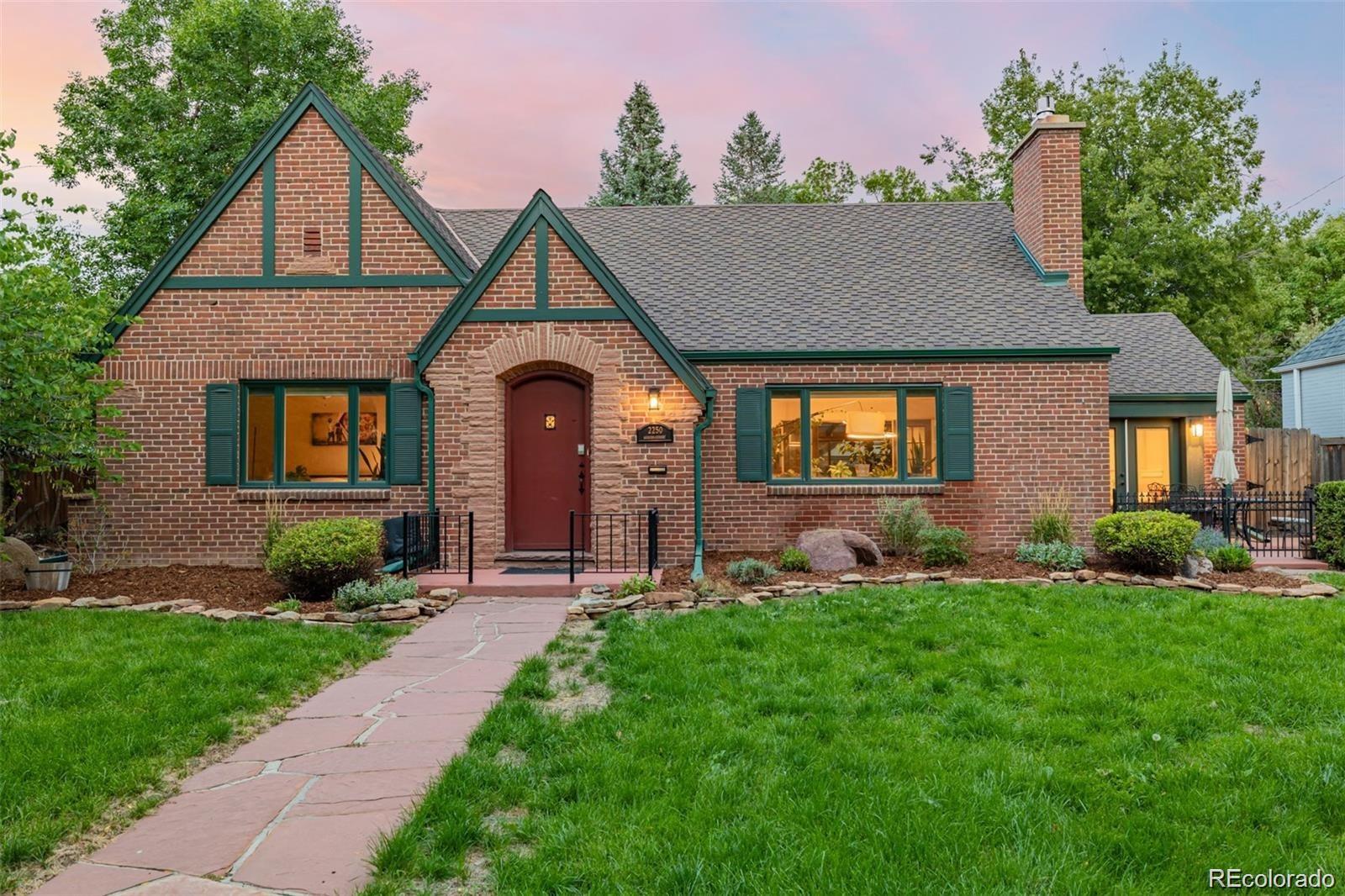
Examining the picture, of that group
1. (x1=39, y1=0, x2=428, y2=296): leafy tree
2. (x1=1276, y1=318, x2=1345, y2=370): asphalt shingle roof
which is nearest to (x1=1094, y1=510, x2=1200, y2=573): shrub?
(x1=1276, y1=318, x2=1345, y2=370): asphalt shingle roof

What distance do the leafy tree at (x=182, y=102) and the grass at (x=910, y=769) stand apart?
20.5 metres

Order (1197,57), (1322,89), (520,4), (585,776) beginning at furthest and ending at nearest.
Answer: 1. (1197,57)
2. (1322,89)
3. (520,4)
4. (585,776)

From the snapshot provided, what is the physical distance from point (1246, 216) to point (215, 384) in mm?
26761

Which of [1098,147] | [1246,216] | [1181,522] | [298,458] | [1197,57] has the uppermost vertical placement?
[1197,57]

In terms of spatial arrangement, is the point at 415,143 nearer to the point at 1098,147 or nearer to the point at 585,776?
the point at 1098,147

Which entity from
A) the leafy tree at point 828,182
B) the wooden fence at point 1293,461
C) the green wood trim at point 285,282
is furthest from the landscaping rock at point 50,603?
the leafy tree at point 828,182

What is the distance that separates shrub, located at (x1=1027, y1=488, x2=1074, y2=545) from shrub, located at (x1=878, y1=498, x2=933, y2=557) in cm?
142

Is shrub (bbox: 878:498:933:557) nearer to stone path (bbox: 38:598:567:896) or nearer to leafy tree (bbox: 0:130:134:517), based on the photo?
stone path (bbox: 38:598:567:896)

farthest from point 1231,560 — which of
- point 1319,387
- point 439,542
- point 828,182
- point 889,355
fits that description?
point 828,182

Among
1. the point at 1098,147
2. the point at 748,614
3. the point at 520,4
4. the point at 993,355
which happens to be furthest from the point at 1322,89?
the point at 748,614

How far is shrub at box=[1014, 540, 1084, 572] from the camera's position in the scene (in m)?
9.53

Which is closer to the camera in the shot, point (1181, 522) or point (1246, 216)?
point (1181, 522)

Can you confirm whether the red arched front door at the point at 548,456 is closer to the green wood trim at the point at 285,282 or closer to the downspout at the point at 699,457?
the downspout at the point at 699,457

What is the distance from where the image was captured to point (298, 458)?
433 inches
